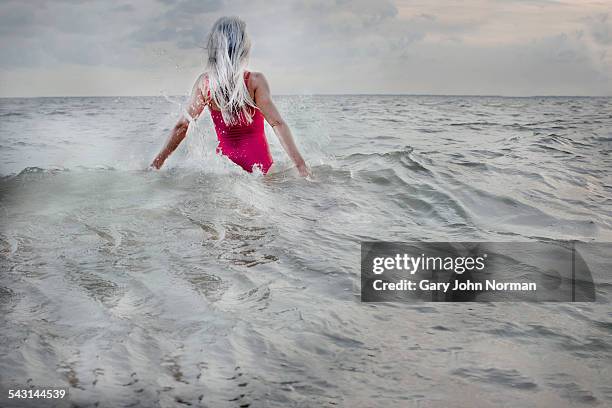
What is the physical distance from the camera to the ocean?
2037mm

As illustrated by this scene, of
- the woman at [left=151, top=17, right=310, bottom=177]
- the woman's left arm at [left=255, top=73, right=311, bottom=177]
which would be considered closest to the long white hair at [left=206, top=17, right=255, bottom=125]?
the woman at [left=151, top=17, right=310, bottom=177]

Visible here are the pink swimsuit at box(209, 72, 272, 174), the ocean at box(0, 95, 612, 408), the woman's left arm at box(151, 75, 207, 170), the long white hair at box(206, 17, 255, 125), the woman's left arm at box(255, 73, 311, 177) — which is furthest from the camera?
the pink swimsuit at box(209, 72, 272, 174)

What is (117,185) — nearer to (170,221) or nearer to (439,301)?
(170,221)

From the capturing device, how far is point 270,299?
2.80 meters

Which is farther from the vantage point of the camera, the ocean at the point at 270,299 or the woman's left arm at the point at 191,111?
the woman's left arm at the point at 191,111

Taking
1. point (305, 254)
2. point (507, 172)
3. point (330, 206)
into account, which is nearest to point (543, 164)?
point (507, 172)

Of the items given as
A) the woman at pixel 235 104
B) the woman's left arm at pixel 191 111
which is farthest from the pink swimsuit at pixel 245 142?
the woman's left arm at pixel 191 111

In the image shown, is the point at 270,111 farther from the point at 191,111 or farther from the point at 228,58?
the point at 191,111

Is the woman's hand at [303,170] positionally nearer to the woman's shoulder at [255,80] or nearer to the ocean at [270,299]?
the ocean at [270,299]

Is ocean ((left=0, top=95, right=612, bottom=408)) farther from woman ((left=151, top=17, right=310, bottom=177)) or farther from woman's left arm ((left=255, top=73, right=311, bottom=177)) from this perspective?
woman's left arm ((left=255, top=73, right=311, bottom=177))

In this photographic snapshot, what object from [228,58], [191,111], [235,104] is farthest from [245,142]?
[228,58]

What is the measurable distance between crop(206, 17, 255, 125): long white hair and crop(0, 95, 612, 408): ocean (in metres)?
0.92

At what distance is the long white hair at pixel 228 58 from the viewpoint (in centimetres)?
512

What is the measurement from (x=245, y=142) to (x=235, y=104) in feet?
1.73
